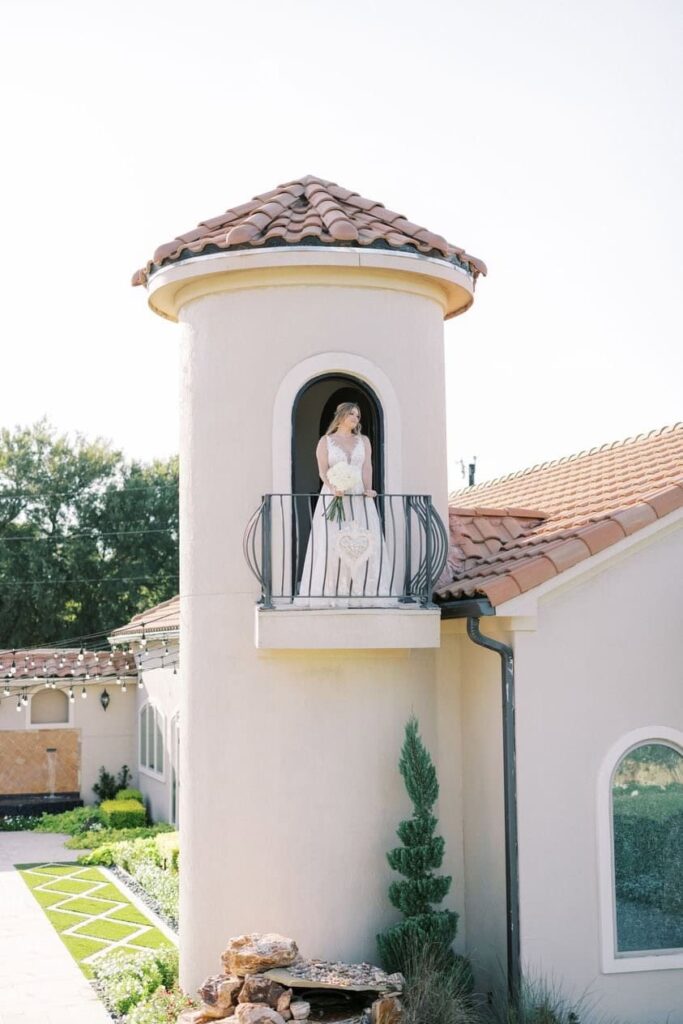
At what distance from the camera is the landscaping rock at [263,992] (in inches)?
379

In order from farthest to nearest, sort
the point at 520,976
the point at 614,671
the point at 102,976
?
1. the point at 102,976
2. the point at 614,671
3. the point at 520,976

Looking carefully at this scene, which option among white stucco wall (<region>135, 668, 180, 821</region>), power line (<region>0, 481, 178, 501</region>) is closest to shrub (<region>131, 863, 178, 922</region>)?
white stucco wall (<region>135, 668, 180, 821</region>)

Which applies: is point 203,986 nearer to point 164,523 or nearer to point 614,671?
point 614,671

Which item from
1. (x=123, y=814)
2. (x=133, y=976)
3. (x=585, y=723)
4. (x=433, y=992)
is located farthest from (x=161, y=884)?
(x=585, y=723)

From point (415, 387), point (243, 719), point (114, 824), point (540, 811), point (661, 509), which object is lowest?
point (114, 824)

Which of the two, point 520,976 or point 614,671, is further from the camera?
point 614,671

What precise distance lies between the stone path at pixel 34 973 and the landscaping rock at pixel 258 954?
2570mm

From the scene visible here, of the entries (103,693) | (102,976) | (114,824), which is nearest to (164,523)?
(103,693)

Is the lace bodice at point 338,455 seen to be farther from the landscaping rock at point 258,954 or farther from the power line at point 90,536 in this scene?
the power line at point 90,536

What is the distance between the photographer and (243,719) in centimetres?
1134

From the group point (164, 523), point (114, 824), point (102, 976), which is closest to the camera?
point (102, 976)

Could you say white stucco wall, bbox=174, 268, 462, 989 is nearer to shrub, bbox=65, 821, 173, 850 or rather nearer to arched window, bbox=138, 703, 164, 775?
shrub, bbox=65, 821, 173, 850

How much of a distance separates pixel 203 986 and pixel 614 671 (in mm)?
4657

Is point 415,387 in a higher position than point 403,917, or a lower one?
higher
